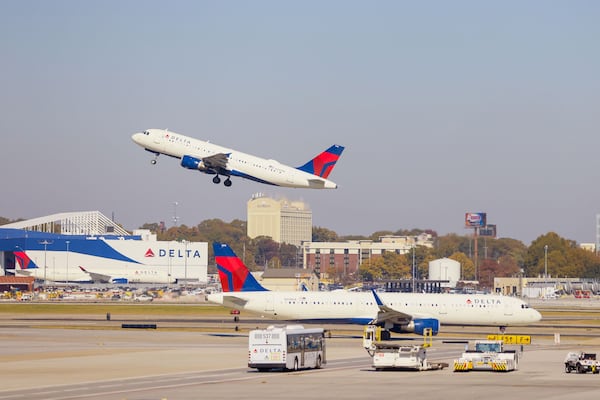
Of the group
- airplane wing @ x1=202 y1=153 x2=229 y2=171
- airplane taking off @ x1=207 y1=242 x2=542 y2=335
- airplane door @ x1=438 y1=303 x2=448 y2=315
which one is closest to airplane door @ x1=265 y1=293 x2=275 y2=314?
airplane taking off @ x1=207 y1=242 x2=542 y2=335

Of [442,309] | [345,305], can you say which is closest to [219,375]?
[345,305]

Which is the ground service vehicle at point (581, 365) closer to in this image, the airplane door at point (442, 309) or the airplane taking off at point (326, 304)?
the airplane taking off at point (326, 304)

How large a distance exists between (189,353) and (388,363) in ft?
57.9

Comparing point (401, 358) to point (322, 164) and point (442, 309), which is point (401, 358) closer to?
point (442, 309)

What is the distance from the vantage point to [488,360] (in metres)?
60.5

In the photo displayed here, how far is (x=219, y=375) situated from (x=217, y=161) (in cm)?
5039

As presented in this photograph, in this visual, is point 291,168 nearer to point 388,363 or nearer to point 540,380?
point 388,363

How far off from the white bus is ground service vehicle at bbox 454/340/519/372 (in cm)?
875

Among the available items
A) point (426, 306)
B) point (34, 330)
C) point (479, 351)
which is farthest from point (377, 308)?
point (34, 330)

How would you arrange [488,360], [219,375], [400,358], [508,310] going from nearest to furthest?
[219,375]
[488,360]
[400,358]
[508,310]

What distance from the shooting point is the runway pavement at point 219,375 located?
48906mm

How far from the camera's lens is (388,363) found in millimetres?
60500

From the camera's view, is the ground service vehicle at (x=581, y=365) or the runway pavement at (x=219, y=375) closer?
the runway pavement at (x=219, y=375)

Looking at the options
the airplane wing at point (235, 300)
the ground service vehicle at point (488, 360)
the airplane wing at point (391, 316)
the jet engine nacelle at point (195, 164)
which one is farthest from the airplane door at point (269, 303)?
the ground service vehicle at point (488, 360)
